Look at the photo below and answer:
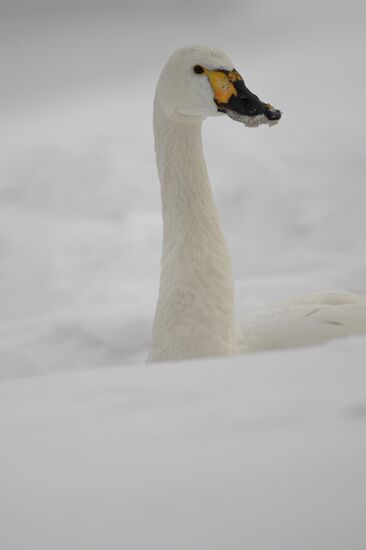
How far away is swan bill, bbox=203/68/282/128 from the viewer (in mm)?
1440

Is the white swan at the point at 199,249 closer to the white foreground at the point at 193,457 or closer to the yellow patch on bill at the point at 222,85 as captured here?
the yellow patch on bill at the point at 222,85

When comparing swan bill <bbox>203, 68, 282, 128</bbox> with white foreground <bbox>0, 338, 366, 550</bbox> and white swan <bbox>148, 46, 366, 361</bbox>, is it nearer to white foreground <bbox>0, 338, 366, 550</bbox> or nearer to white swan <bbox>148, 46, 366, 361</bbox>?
white swan <bbox>148, 46, 366, 361</bbox>

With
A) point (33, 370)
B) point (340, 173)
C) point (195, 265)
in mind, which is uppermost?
point (340, 173)

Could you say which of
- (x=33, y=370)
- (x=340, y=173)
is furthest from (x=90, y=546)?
(x=340, y=173)

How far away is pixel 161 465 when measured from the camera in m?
0.46

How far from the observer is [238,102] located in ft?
4.77

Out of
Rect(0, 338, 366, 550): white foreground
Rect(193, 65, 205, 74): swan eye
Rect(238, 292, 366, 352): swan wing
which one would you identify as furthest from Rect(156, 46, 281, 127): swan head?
Rect(0, 338, 366, 550): white foreground

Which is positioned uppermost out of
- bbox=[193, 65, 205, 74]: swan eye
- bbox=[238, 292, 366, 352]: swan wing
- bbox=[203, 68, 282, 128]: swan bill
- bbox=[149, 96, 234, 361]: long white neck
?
bbox=[193, 65, 205, 74]: swan eye

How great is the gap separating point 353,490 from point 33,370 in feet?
5.59

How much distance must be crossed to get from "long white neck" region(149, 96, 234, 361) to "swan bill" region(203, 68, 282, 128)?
12cm

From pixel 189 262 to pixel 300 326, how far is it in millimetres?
220

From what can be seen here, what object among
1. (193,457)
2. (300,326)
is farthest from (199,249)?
(193,457)

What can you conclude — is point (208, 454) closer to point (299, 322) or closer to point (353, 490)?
point (353, 490)

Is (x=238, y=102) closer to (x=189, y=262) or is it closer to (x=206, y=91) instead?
(x=206, y=91)
